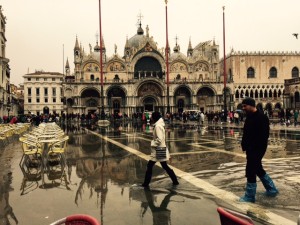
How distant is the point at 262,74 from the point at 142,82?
1047 inches

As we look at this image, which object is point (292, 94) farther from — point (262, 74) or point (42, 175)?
point (42, 175)

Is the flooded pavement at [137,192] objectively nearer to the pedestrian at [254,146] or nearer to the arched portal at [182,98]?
the pedestrian at [254,146]

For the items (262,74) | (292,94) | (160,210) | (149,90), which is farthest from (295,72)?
(160,210)

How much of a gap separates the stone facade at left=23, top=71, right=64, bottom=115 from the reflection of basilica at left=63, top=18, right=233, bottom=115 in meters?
24.1

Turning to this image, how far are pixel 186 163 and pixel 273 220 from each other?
501cm

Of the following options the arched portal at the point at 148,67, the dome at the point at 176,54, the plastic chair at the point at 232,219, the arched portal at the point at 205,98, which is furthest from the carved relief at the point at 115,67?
the plastic chair at the point at 232,219

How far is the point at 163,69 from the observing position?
189ft

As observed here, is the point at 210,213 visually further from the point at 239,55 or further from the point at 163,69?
the point at 239,55

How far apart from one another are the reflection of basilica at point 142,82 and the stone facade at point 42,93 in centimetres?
2406

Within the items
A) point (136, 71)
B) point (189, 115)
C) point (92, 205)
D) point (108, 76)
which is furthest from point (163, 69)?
point (92, 205)

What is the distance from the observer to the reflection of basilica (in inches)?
2167

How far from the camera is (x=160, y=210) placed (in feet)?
17.5

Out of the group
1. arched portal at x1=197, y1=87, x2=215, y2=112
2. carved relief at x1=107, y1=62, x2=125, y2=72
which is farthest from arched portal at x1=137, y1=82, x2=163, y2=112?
arched portal at x1=197, y1=87, x2=215, y2=112

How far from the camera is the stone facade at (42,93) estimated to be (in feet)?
256
